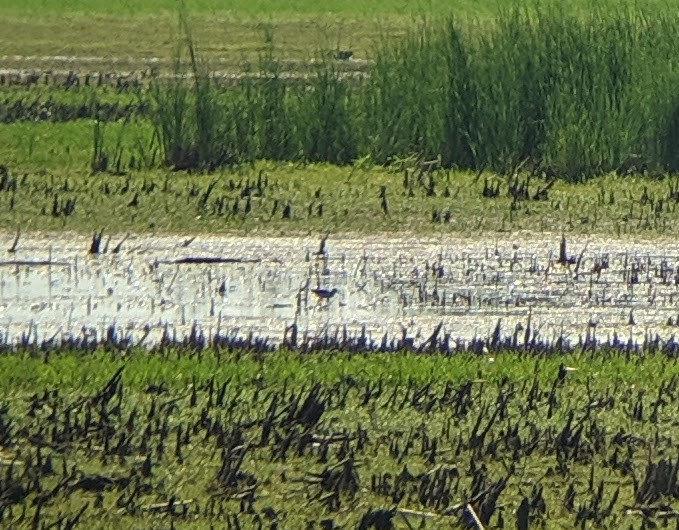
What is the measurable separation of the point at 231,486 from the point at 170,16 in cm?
2026

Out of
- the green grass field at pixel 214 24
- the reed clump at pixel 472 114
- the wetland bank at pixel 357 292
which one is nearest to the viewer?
the wetland bank at pixel 357 292

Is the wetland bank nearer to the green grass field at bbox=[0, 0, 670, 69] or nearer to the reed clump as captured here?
the reed clump

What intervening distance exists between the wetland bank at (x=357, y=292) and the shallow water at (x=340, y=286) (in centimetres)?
3

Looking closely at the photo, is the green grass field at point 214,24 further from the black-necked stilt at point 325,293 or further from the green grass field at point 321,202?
the black-necked stilt at point 325,293

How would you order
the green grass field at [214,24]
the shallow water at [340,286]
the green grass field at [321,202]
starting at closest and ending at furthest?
the shallow water at [340,286] < the green grass field at [321,202] < the green grass field at [214,24]

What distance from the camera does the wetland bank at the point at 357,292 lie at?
6031 mm

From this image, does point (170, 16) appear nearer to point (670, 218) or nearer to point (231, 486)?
point (670, 218)

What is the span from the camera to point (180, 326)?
8.55 metres

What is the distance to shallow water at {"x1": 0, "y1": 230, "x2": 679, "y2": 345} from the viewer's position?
8695 millimetres

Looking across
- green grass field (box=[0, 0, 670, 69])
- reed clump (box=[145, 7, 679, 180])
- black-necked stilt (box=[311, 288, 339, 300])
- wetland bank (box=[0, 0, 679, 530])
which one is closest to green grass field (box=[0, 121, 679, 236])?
wetland bank (box=[0, 0, 679, 530])

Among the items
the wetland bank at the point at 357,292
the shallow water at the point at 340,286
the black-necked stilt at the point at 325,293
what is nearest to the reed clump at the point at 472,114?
the wetland bank at the point at 357,292

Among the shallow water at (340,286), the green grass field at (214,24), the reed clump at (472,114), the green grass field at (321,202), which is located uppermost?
the reed clump at (472,114)

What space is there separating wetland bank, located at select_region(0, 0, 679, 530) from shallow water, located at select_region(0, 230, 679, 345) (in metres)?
0.03

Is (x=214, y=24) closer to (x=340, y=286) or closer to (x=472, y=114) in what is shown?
(x=472, y=114)
